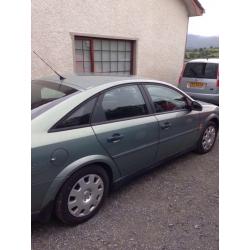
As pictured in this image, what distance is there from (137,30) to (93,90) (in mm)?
A: 5384

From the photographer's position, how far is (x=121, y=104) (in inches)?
105

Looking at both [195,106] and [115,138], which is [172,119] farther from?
[115,138]

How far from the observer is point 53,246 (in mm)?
2145

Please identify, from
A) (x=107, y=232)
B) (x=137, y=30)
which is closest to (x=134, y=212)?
(x=107, y=232)

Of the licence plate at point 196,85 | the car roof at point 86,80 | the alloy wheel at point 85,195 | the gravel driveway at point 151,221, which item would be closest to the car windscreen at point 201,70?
the licence plate at point 196,85

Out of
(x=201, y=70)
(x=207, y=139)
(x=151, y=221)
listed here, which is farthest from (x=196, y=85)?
(x=151, y=221)

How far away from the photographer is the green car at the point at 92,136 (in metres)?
2.03

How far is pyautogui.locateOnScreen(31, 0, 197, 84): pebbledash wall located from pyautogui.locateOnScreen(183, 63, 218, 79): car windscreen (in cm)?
138

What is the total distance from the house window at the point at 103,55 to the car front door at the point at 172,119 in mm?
3568

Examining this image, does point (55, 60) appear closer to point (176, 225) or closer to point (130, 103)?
point (130, 103)

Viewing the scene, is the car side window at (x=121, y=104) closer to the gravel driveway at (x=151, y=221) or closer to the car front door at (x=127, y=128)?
the car front door at (x=127, y=128)

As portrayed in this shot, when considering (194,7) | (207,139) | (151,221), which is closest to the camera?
(151,221)

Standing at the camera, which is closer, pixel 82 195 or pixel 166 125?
pixel 82 195

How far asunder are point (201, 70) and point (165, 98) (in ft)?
13.3
